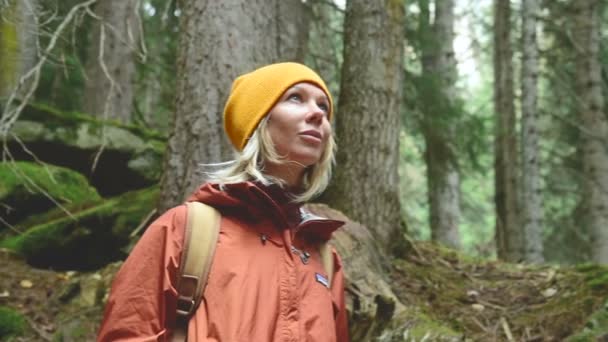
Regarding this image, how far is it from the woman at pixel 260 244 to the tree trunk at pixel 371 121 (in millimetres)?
2917

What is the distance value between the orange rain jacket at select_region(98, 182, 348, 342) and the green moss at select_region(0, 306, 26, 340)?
297 centimetres

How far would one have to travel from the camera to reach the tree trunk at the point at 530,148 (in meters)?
8.48

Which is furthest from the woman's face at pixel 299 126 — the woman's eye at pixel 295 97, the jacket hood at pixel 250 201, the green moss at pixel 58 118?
the green moss at pixel 58 118

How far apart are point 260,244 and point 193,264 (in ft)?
0.99

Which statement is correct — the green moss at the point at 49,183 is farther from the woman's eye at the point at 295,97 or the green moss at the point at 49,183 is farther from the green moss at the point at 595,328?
the green moss at the point at 595,328

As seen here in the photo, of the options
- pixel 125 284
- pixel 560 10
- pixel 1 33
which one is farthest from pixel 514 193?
pixel 125 284

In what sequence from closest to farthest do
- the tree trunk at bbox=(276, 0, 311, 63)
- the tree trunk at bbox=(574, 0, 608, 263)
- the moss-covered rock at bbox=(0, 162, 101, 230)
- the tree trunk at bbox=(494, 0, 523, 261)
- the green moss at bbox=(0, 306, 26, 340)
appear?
1. the green moss at bbox=(0, 306, 26, 340)
2. the tree trunk at bbox=(276, 0, 311, 63)
3. the moss-covered rock at bbox=(0, 162, 101, 230)
4. the tree trunk at bbox=(574, 0, 608, 263)
5. the tree trunk at bbox=(494, 0, 523, 261)

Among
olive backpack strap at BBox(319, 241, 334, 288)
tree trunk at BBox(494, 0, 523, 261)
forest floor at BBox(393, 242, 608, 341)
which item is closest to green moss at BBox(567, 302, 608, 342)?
forest floor at BBox(393, 242, 608, 341)

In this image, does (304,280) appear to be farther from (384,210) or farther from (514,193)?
(514,193)

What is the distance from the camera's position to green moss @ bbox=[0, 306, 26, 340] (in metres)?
4.89

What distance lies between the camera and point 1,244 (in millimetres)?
6328

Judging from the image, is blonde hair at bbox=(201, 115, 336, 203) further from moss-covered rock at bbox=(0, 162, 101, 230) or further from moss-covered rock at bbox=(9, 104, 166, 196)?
moss-covered rock at bbox=(9, 104, 166, 196)

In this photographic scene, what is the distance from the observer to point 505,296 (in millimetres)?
5781

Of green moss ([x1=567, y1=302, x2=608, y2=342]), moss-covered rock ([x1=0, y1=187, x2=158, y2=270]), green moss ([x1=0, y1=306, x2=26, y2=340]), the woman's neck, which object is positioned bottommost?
green moss ([x1=0, y1=306, x2=26, y2=340])
